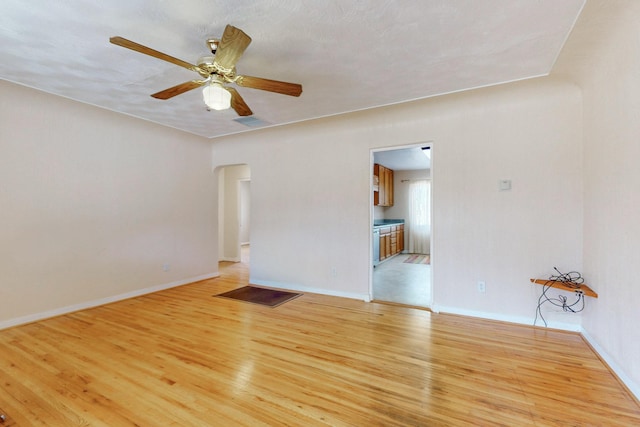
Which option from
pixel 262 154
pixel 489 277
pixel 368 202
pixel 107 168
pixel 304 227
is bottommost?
pixel 489 277

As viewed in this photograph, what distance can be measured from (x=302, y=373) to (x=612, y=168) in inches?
111

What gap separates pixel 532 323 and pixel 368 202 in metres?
2.24

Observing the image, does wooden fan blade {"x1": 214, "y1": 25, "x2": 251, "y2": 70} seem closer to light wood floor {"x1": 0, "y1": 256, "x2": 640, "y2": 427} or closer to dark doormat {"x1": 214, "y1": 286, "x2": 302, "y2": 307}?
light wood floor {"x1": 0, "y1": 256, "x2": 640, "y2": 427}

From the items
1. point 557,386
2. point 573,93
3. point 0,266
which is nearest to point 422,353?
point 557,386

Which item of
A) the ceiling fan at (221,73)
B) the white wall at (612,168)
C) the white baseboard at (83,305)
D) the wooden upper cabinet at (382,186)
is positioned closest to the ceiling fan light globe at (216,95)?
the ceiling fan at (221,73)

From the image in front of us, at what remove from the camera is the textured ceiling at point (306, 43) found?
5.74 feet

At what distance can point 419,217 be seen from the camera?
25.6 ft

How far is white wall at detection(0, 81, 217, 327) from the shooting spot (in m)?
3.01

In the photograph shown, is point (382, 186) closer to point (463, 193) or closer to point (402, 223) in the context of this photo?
point (402, 223)

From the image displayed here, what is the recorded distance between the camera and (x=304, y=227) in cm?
437

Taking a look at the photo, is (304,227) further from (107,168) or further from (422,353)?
(107,168)

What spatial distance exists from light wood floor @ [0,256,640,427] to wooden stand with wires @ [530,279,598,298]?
0.49m

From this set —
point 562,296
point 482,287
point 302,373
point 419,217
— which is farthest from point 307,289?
point 419,217

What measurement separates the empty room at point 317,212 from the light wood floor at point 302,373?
0.02 m
